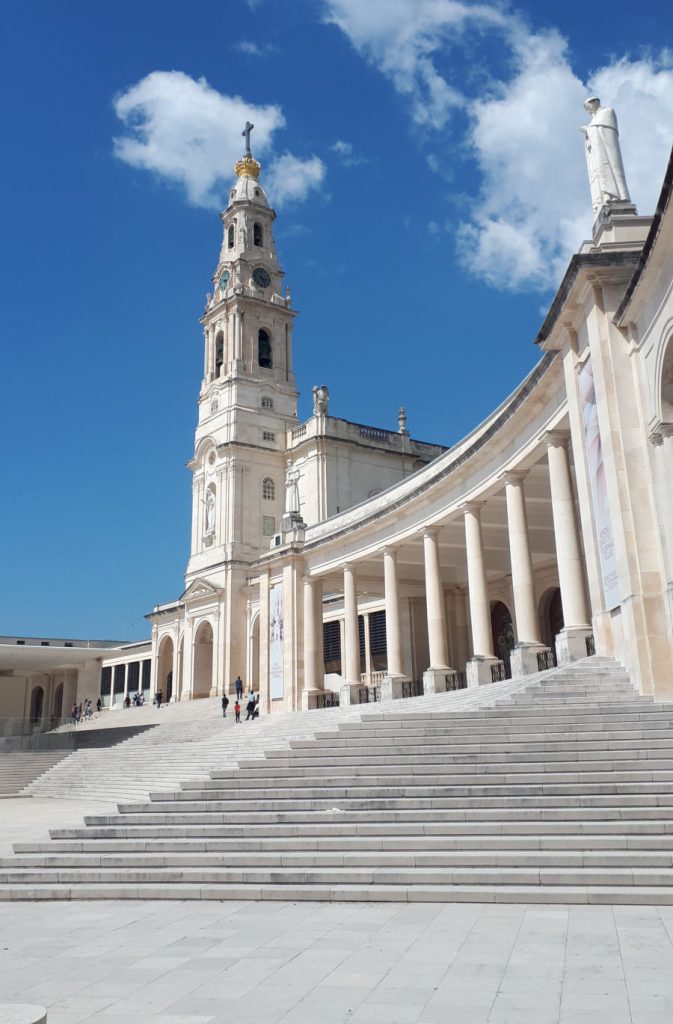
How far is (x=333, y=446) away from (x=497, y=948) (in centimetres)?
5110

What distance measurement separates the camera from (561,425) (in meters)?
20.2

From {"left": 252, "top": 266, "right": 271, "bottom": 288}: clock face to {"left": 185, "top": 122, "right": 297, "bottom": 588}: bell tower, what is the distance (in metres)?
0.08

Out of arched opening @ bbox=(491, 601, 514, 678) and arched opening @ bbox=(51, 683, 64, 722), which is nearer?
arched opening @ bbox=(491, 601, 514, 678)

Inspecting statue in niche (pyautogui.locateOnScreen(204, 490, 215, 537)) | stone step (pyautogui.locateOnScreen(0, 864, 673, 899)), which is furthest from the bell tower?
stone step (pyautogui.locateOnScreen(0, 864, 673, 899))

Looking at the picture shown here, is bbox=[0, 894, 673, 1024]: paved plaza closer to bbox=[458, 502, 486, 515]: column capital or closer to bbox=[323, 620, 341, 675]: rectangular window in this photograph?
bbox=[458, 502, 486, 515]: column capital

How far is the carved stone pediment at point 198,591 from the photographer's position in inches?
2265

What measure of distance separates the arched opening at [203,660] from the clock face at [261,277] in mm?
27910

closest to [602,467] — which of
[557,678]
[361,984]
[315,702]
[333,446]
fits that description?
[557,678]

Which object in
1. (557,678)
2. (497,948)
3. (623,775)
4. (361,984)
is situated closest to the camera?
(361,984)

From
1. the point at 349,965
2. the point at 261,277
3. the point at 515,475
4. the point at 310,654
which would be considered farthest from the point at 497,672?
the point at 261,277

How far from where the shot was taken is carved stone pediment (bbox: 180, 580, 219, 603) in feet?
189

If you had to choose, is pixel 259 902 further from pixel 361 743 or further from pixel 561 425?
pixel 561 425

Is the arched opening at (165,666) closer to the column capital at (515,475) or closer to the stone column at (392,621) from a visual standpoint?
the stone column at (392,621)

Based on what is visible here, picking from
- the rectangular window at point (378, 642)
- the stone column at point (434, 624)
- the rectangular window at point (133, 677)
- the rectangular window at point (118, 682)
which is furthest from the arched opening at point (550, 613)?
the rectangular window at point (118, 682)
